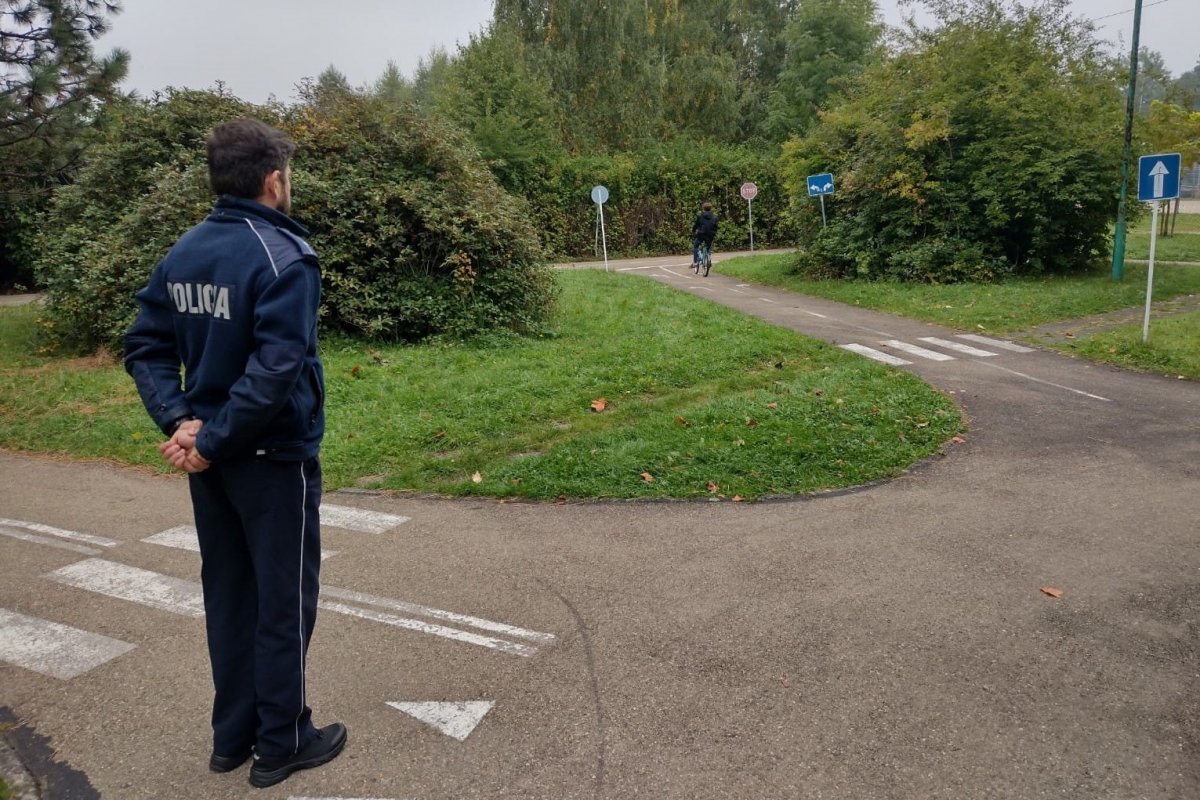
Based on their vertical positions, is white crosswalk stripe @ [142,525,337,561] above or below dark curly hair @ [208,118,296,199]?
below

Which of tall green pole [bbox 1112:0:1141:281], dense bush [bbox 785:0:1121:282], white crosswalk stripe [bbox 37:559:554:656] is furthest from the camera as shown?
dense bush [bbox 785:0:1121:282]

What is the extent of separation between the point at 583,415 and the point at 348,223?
5654 millimetres

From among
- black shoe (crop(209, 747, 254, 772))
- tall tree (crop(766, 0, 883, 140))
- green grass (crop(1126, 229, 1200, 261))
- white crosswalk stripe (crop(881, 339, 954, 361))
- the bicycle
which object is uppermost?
tall tree (crop(766, 0, 883, 140))

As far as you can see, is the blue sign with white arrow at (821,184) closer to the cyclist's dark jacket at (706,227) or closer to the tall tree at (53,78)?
the cyclist's dark jacket at (706,227)

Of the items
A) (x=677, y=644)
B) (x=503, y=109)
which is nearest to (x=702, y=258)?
(x=503, y=109)

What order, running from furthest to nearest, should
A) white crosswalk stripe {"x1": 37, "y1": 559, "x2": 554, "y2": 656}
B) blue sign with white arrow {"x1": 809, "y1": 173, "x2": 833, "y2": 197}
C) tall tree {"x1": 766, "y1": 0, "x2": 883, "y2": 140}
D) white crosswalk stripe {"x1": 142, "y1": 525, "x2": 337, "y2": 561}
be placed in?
tall tree {"x1": 766, "y1": 0, "x2": 883, "y2": 140} < blue sign with white arrow {"x1": 809, "y1": 173, "x2": 833, "y2": 197} < white crosswalk stripe {"x1": 142, "y1": 525, "x2": 337, "y2": 561} < white crosswalk stripe {"x1": 37, "y1": 559, "x2": 554, "y2": 656}

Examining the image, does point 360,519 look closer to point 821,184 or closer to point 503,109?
point 821,184

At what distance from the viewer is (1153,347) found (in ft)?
38.9

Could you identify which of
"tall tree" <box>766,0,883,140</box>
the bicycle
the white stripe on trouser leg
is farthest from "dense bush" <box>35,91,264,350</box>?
"tall tree" <box>766,0,883,140</box>

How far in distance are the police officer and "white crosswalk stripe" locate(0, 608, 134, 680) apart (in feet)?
3.95

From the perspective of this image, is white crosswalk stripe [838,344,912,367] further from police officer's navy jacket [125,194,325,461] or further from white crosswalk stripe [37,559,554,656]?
police officer's navy jacket [125,194,325,461]

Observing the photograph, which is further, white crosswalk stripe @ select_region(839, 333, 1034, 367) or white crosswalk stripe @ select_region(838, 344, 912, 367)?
white crosswalk stripe @ select_region(839, 333, 1034, 367)

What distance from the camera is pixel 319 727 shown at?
134 inches

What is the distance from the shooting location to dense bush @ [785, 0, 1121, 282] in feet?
62.5
